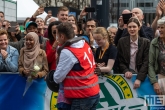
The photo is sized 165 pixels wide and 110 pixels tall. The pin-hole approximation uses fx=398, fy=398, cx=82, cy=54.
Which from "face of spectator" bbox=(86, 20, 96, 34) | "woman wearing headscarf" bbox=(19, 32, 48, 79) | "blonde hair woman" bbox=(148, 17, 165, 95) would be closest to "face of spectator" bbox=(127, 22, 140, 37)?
"blonde hair woman" bbox=(148, 17, 165, 95)

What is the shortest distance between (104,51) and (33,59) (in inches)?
48.9

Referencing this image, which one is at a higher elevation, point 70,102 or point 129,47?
point 129,47

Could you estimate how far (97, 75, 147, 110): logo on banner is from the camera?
274 inches

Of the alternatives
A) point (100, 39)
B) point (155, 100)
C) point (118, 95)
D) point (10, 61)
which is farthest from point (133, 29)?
point (10, 61)

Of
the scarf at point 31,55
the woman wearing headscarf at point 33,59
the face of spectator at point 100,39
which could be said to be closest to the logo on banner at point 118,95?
the face of spectator at point 100,39

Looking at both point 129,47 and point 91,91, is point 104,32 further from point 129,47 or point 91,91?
point 91,91

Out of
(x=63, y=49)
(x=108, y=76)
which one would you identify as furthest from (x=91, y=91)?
(x=108, y=76)

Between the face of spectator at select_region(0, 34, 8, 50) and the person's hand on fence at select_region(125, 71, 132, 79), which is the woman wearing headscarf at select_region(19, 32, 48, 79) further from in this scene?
the person's hand on fence at select_region(125, 71, 132, 79)

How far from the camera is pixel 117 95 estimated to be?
275 inches

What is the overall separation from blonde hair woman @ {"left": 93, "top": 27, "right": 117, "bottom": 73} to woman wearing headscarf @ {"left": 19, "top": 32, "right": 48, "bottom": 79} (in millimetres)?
965

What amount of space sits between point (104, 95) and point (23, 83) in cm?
147

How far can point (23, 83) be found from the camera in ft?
23.5

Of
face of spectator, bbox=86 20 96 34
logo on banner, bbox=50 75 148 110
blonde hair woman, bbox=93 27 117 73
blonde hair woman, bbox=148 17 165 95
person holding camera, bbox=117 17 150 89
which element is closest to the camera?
blonde hair woman, bbox=148 17 165 95

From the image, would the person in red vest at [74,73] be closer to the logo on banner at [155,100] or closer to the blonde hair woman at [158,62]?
the blonde hair woman at [158,62]
